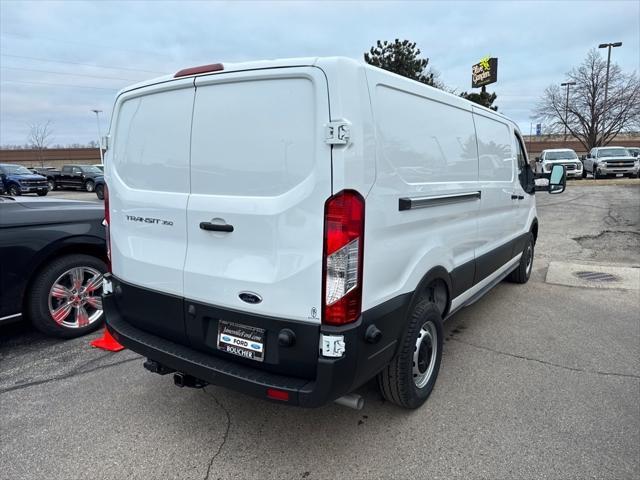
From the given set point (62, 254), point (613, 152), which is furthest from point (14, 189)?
point (613, 152)

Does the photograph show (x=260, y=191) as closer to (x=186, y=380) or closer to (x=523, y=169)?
(x=186, y=380)

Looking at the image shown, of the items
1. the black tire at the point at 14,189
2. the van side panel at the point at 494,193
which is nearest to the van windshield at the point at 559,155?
the van side panel at the point at 494,193

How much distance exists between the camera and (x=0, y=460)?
2.62m

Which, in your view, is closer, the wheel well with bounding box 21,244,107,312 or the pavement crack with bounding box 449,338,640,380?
the pavement crack with bounding box 449,338,640,380

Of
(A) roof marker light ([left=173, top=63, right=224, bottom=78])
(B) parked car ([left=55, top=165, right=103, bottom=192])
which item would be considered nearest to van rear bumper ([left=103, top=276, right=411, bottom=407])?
(A) roof marker light ([left=173, top=63, right=224, bottom=78])

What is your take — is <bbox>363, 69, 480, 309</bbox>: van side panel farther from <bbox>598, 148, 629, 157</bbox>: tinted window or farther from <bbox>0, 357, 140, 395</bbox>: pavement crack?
<bbox>598, 148, 629, 157</bbox>: tinted window

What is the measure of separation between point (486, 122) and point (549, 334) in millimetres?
2186

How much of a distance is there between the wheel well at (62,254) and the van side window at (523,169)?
15.2 ft

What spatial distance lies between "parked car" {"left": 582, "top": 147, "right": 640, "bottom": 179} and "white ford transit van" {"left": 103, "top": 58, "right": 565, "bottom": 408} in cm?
2407

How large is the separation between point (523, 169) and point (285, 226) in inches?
165

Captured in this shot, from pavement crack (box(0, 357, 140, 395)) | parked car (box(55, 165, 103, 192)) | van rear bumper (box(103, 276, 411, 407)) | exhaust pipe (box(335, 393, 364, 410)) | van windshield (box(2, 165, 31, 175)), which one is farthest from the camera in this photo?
parked car (box(55, 165, 103, 192))

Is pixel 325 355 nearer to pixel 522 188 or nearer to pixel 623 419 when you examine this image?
pixel 623 419

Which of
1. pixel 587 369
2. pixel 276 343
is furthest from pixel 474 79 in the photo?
pixel 276 343

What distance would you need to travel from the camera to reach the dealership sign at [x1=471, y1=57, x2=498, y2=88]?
86.4 ft
